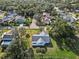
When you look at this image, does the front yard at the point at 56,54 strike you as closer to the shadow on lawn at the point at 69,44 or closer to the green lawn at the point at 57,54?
the green lawn at the point at 57,54

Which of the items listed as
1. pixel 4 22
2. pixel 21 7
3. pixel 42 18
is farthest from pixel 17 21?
pixel 21 7

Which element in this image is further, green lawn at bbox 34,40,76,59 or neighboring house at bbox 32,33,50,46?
neighboring house at bbox 32,33,50,46

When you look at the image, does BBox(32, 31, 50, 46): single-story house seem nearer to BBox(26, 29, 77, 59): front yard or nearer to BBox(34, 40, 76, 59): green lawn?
BBox(26, 29, 77, 59): front yard

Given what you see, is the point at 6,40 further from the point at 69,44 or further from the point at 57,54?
the point at 69,44

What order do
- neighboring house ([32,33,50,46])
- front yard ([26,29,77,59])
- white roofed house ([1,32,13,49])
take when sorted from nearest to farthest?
front yard ([26,29,77,59]) → white roofed house ([1,32,13,49]) → neighboring house ([32,33,50,46])

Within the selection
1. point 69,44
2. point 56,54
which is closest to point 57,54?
point 56,54

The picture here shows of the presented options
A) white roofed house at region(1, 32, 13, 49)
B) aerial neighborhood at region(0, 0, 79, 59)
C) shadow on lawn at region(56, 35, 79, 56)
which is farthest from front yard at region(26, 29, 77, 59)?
white roofed house at region(1, 32, 13, 49)

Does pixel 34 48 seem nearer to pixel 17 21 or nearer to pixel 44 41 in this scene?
pixel 44 41
